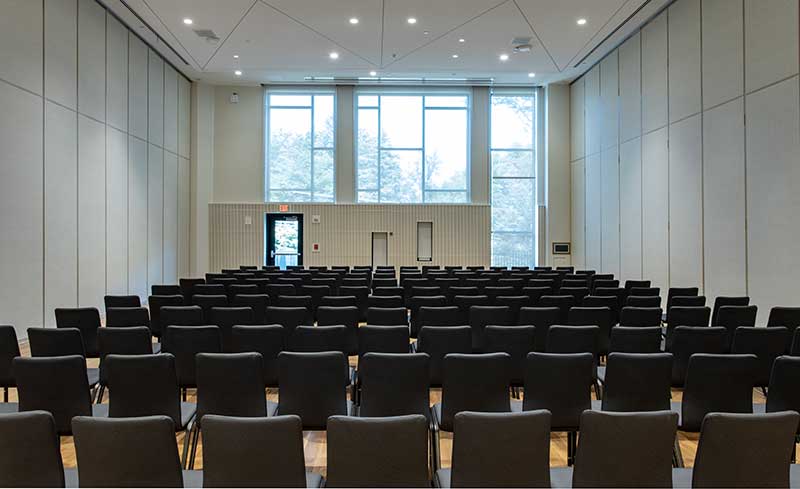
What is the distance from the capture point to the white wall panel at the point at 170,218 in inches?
597

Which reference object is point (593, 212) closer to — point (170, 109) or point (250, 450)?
point (170, 109)

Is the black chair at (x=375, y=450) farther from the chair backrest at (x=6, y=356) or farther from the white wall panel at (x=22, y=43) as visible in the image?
the white wall panel at (x=22, y=43)

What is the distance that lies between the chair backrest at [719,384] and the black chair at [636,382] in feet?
0.49

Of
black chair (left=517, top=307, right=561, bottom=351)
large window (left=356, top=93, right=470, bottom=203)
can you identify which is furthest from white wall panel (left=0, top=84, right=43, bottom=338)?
large window (left=356, top=93, right=470, bottom=203)

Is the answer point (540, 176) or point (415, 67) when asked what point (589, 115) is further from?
point (415, 67)

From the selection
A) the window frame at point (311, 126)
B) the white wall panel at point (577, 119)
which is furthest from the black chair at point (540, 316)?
the window frame at point (311, 126)

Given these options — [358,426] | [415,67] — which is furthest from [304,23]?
[358,426]

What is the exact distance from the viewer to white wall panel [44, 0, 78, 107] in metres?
9.50

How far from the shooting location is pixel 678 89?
36.5 ft

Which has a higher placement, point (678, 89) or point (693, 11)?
point (693, 11)

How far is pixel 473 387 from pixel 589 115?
1431 centimetres

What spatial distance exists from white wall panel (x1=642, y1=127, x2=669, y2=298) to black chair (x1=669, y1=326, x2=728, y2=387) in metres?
7.84

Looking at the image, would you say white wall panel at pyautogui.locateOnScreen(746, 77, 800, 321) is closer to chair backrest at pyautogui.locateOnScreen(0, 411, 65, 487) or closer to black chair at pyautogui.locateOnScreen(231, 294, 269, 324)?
black chair at pyautogui.locateOnScreen(231, 294, 269, 324)

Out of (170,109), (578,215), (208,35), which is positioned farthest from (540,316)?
(170,109)
